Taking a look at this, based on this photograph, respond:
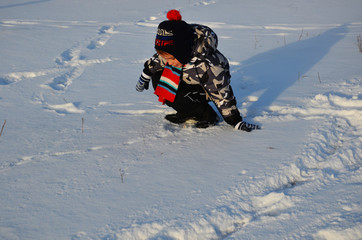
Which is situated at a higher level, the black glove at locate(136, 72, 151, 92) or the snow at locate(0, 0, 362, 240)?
the black glove at locate(136, 72, 151, 92)

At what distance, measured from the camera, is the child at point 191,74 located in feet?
7.04

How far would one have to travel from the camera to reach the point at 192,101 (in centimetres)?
248

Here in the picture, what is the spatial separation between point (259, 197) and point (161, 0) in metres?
9.28

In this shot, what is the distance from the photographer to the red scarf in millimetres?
2371

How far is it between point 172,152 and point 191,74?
0.62 m

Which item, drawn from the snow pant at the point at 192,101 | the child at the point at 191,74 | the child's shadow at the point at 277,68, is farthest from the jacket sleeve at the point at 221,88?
the child's shadow at the point at 277,68

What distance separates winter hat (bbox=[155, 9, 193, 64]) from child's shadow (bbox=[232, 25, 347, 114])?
101 cm

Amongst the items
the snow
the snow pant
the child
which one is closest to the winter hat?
the child

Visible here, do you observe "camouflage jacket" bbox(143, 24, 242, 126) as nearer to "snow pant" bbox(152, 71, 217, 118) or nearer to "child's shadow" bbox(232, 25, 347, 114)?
"snow pant" bbox(152, 71, 217, 118)

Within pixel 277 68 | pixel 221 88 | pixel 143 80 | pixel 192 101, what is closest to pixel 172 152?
pixel 192 101

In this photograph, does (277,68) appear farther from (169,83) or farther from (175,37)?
(175,37)

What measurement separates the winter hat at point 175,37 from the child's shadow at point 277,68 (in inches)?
39.7

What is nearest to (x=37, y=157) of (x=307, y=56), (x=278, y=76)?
(x=278, y=76)

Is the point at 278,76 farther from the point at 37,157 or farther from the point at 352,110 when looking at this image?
the point at 37,157
